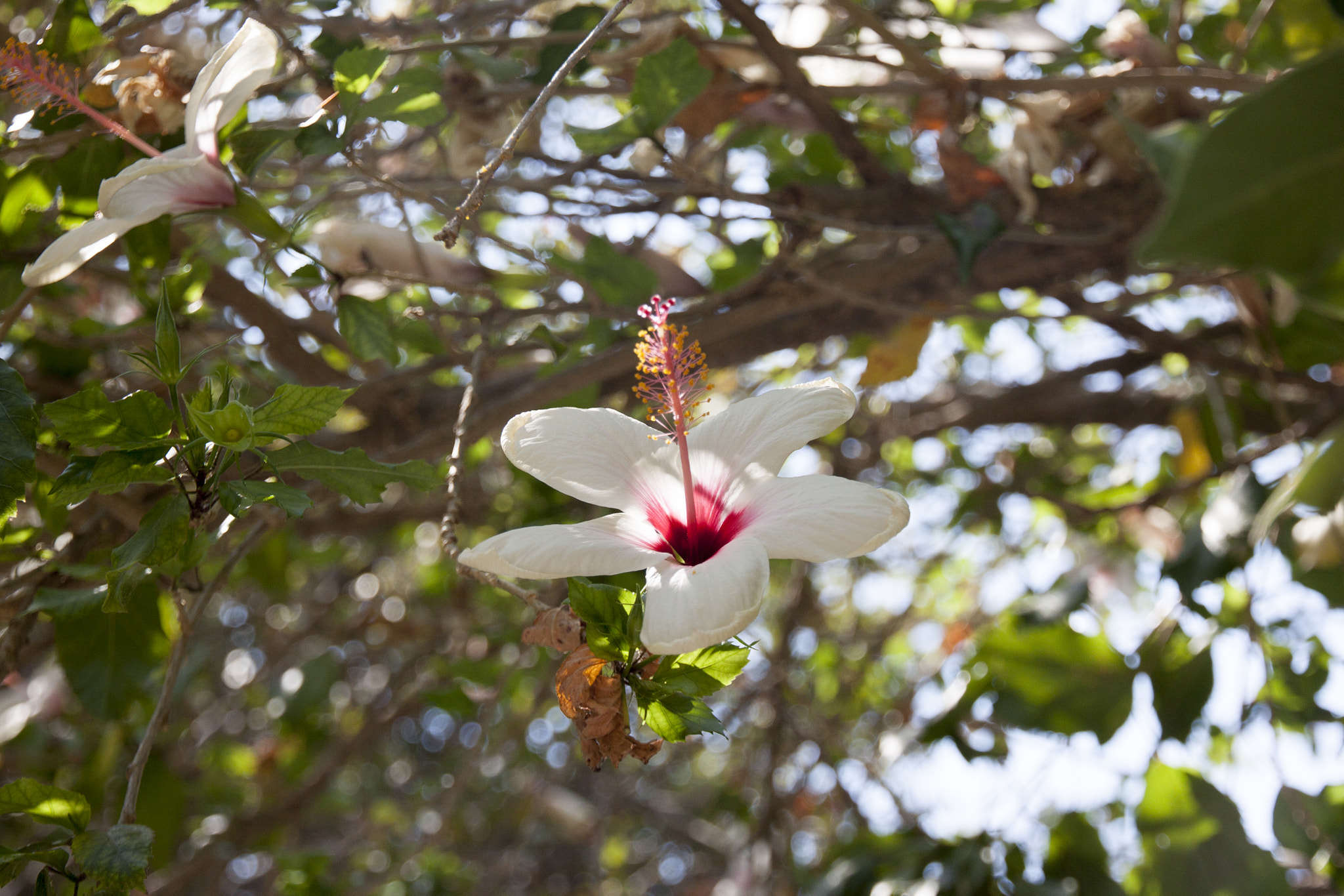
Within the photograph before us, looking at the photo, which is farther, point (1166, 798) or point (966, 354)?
point (966, 354)

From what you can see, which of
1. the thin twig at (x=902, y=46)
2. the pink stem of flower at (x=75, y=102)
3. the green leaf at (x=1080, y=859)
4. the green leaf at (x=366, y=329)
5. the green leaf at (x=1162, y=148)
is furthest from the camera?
the green leaf at (x=1080, y=859)

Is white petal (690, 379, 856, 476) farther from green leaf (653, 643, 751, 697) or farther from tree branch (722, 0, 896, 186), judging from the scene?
tree branch (722, 0, 896, 186)

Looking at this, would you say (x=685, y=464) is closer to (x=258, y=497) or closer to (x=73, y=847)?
(x=258, y=497)

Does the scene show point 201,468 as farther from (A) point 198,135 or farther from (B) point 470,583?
(B) point 470,583

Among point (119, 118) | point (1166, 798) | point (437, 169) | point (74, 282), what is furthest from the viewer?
point (437, 169)

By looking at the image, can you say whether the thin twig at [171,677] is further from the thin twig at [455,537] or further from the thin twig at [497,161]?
the thin twig at [497,161]

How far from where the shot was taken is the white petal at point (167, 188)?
26.5 inches

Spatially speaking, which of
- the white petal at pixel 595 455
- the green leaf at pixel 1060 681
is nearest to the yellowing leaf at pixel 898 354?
the green leaf at pixel 1060 681

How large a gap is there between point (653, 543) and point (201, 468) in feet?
1.11

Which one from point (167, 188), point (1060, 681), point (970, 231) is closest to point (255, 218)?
point (167, 188)

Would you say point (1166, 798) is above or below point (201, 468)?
below

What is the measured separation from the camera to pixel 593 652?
0.57 metres

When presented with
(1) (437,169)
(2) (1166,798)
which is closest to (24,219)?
(1) (437,169)

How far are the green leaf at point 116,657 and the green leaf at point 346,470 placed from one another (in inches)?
15.0
